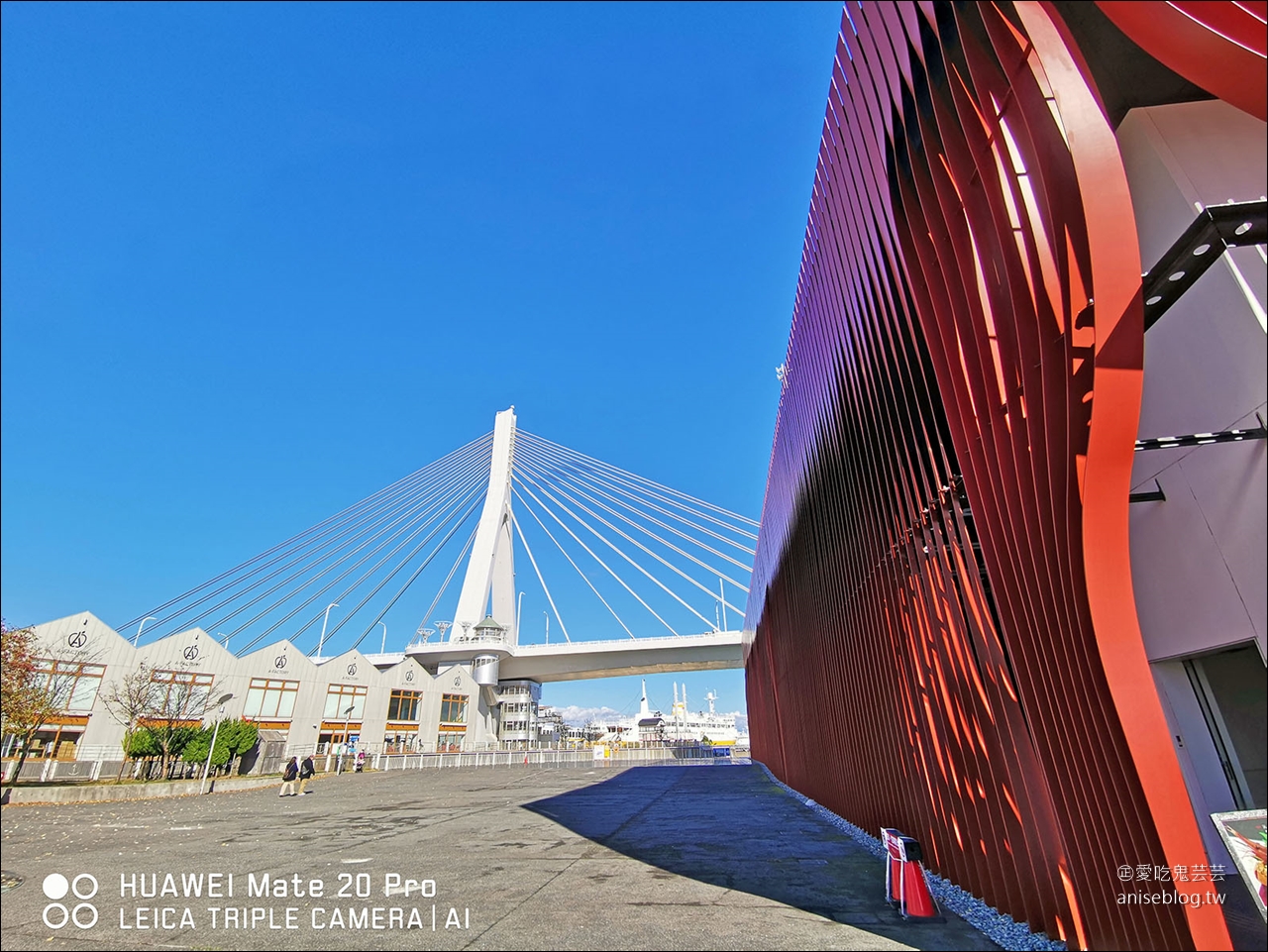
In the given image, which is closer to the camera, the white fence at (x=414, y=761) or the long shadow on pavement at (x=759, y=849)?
the long shadow on pavement at (x=759, y=849)

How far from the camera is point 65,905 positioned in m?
6.23

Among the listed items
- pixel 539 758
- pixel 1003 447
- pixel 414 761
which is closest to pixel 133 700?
pixel 414 761

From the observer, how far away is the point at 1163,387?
5750mm

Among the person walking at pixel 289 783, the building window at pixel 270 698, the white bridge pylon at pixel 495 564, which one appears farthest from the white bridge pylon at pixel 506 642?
the person walking at pixel 289 783

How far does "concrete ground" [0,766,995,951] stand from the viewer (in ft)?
17.0

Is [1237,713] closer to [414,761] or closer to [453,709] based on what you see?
[414,761]

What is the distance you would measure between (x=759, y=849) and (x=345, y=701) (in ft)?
129

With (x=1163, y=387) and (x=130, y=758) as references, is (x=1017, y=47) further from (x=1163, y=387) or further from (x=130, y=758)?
(x=130, y=758)

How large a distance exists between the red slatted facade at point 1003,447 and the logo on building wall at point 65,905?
8.48 m

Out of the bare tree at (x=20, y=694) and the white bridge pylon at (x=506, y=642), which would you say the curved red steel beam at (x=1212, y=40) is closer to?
the bare tree at (x=20, y=694)

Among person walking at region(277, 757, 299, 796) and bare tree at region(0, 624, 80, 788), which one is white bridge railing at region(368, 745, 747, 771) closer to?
person walking at region(277, 757, 299, 796)

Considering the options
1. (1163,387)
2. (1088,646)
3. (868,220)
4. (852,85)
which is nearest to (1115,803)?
(1088,646)

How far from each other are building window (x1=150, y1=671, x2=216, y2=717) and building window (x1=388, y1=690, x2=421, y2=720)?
495 inches

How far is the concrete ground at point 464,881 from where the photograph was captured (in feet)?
17.0
